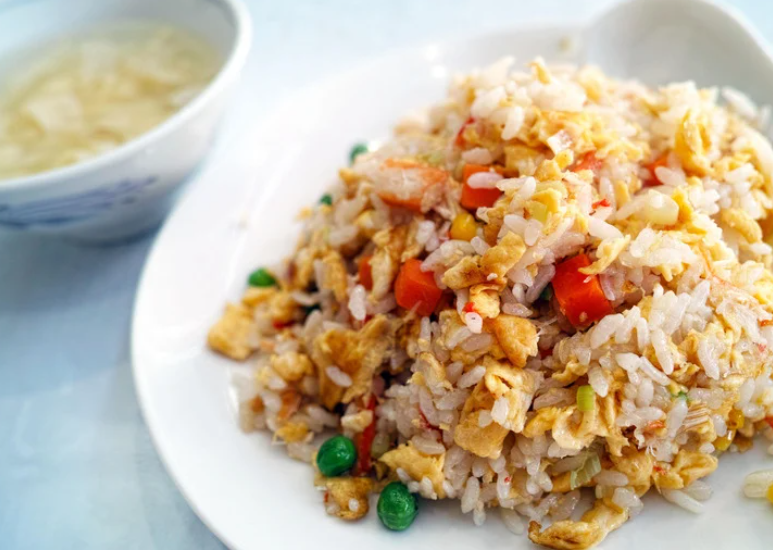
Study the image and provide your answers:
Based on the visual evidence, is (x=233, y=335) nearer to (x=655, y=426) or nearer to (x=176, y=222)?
(x=176, y=222)

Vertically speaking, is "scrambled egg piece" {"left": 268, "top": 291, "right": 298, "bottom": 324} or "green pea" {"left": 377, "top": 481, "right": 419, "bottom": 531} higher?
"green pea" {"left": 377, "top": 481, "right": 419, "bottom": 531}

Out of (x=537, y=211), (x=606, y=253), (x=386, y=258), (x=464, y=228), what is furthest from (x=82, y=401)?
(x=606, y=253)

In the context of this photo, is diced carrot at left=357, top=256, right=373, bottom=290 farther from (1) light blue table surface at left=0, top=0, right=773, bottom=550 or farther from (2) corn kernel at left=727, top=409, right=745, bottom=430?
(2) corn kernel at left=727, top=409, right=745, bottom=430

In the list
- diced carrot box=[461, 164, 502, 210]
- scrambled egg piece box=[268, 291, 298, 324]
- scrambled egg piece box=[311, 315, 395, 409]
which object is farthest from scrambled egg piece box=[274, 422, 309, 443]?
diced carrot box=[461, 164, 502, 210]

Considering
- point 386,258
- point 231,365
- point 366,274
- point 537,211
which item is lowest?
point 231,365

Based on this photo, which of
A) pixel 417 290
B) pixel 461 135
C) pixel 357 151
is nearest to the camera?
pixel 417 290

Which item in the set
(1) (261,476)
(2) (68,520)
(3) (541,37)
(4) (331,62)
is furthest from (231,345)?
(4) (331,62)
